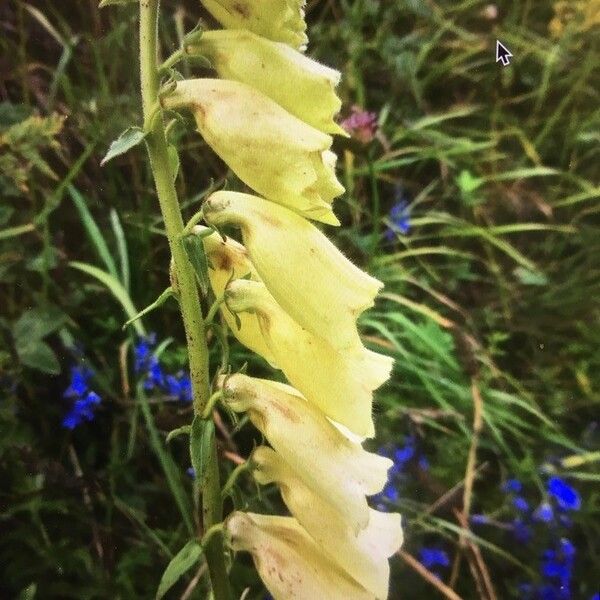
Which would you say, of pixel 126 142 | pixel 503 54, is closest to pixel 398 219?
pixel 503 54

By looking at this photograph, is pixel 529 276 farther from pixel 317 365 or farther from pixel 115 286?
pixel 317 365

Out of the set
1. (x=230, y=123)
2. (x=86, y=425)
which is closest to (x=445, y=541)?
(x=86, y=425)

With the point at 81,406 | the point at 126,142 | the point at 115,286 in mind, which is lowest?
the point at 81,406

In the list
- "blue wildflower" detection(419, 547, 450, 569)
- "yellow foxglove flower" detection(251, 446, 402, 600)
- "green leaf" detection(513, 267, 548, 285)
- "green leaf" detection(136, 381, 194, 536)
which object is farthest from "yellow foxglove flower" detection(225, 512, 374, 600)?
"green leaf" detection(513, 267, 548, 285)

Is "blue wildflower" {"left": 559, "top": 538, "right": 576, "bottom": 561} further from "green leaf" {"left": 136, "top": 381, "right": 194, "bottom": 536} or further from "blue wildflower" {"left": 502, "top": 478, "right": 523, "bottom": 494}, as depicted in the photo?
"green leaf" {"left": 136, "top": 381, "right": 194, "bottom": 536}

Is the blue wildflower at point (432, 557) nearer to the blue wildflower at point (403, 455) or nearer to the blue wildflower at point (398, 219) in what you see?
the blue wildflower at point (403, 455)
